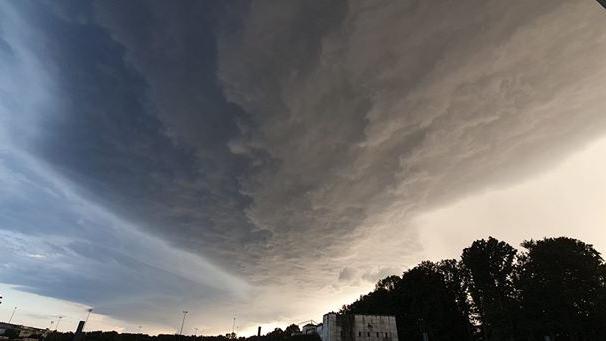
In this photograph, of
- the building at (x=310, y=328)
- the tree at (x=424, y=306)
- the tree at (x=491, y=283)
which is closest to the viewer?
the tree at (x=491, y=283)

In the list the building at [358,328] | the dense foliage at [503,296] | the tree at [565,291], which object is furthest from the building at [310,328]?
the tree at [565,291]

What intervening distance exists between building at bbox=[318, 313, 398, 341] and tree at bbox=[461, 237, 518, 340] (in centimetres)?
2200

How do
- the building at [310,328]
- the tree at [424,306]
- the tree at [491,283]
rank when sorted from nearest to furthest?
1. the tree at [491,283]
2. the tree at [424,306]
3. the building at [310,328]

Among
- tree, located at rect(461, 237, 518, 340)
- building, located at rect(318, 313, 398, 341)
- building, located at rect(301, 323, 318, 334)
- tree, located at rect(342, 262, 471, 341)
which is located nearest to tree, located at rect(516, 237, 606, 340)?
tree, located at rect(461, 237, 518, 340)

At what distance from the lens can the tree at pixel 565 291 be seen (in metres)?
59.7

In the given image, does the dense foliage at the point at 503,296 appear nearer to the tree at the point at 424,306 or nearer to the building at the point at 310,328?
the tree at the point at 424,306

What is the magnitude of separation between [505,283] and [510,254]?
23.9ft

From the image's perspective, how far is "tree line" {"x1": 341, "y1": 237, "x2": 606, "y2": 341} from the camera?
60.5 metres

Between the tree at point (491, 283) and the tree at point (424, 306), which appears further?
the tree at point (424, 306)

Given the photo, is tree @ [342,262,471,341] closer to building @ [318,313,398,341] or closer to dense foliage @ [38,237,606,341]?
dense foliage @ [38,237,606,341]

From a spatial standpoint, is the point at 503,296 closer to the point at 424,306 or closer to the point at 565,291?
the point at 565,291

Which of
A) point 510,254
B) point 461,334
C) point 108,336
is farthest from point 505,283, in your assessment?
point 108,336

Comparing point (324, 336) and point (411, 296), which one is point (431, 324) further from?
point (324, 336)

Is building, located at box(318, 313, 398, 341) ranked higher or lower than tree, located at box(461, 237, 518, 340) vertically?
lower
